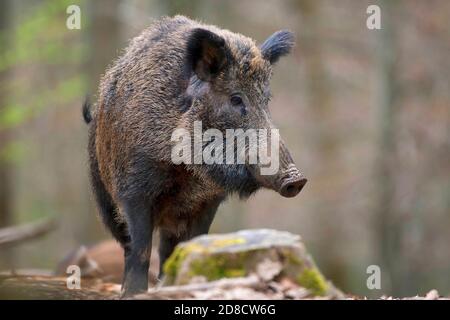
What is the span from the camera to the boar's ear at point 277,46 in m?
7.55

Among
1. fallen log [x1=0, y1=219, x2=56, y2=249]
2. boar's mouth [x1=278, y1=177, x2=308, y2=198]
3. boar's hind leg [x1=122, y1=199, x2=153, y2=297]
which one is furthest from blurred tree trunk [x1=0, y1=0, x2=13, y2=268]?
boar's mouth [x1=278, y1=177, x2=308, y2=198]

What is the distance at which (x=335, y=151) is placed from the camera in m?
21.0

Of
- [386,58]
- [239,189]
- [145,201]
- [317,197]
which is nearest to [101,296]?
[145,201]

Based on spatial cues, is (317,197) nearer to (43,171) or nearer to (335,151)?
(335,151)

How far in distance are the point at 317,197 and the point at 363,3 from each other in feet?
16.0

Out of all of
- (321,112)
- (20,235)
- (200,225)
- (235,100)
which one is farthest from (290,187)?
(321,112)

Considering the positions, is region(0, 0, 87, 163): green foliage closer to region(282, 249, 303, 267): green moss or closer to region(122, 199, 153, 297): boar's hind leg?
region(122, 199, 153, 297): boar's hind leg

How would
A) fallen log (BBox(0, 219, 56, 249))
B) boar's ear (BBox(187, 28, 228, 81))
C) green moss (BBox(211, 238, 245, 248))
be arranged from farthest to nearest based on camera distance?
fallen log (BBox(0, 219, 56, 249)), boar's ear (BBox(187, 28, 228, 81)), green moss (BBox(211, 238, 245, 248))

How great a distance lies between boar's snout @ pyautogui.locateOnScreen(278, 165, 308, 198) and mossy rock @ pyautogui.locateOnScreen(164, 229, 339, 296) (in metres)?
0.44

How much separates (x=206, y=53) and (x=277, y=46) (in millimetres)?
839

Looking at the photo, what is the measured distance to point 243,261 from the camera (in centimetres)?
622

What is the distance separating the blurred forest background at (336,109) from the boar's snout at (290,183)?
788cm

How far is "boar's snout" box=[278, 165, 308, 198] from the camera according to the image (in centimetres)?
617

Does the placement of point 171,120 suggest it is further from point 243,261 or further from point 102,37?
point 102,37
